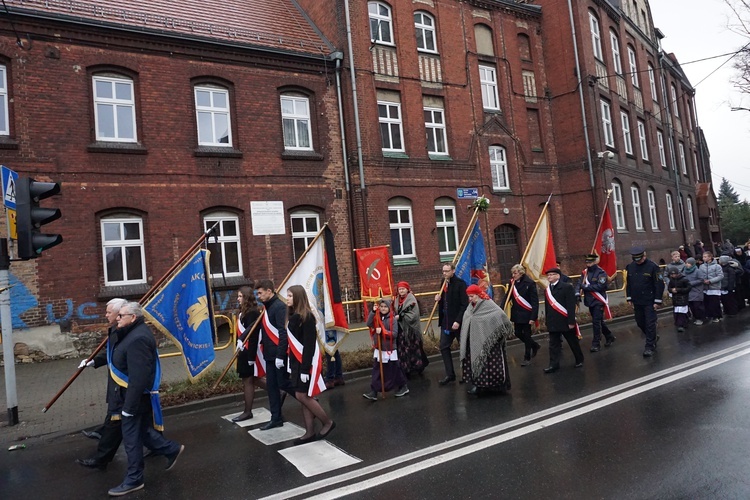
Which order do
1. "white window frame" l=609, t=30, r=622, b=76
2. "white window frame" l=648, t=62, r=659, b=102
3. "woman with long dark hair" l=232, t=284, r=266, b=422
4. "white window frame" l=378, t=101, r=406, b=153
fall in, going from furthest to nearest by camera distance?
"white window frame" l=648, t=62, r=659, b=102, "white window frame" l=609, t=30, r=622, b=76, "white window frame" l=378, t=101, r=406, b=153, "woman with long dark hair" l=232, t=284, r=266, b=422

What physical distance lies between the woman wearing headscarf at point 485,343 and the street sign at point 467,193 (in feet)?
39.3

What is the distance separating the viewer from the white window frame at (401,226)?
57.0 feet

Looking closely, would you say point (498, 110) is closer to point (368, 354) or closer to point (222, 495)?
point (368, 354)

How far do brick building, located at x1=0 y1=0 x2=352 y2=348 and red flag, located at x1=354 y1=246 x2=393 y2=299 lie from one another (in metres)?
3.27

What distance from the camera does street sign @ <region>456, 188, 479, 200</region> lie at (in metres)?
19.0

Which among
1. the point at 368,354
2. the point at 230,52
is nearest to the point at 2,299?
the point at 368,354

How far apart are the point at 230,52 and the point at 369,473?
13.4 metres

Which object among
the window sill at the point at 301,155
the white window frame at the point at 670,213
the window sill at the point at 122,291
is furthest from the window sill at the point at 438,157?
the white window frame at the point at 670,213

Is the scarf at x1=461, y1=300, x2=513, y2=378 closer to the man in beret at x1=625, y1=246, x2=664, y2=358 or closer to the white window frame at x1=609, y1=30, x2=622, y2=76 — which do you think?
the man in beret at x1=625, y1=246, x2=664, y2=358

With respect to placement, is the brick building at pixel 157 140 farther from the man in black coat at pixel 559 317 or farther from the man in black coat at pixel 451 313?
the man in black coat at pixel 559 317

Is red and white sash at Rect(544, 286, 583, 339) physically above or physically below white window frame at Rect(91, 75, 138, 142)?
below

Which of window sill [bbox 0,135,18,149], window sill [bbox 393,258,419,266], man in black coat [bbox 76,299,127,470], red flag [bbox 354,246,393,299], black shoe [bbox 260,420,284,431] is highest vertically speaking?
window sill [bbox 0,135,18,149]

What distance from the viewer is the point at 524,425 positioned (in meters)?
5.77

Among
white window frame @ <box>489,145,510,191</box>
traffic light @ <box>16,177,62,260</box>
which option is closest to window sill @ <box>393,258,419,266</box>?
white window frame @ <box>489,145,510,191</box>
